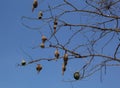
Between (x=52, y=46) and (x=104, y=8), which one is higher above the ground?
(x=104, y=8)

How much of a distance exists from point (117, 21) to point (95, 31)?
327mm

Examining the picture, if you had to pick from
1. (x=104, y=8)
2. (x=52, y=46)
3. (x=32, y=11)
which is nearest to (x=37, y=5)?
(x=32, y=11)

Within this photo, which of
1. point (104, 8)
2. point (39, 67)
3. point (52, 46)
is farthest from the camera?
point (104, 8)

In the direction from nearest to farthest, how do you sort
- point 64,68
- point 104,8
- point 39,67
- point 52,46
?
point 64,68 → point 52,46 → point 39,67 → point 104,8

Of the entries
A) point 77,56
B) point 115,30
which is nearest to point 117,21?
point 115,30

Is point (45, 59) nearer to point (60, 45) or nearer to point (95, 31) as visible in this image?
point (60, 45)

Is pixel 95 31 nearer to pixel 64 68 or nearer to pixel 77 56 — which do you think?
pixel 77 56

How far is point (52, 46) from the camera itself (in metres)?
4.04

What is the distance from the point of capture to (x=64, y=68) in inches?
149

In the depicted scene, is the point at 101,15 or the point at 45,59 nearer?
the point at 45,59

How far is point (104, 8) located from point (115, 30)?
1.46 ft

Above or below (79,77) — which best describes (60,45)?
above

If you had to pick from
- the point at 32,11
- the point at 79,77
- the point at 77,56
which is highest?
the point at 32,11

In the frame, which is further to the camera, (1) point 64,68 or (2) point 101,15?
(2) point 101,15
